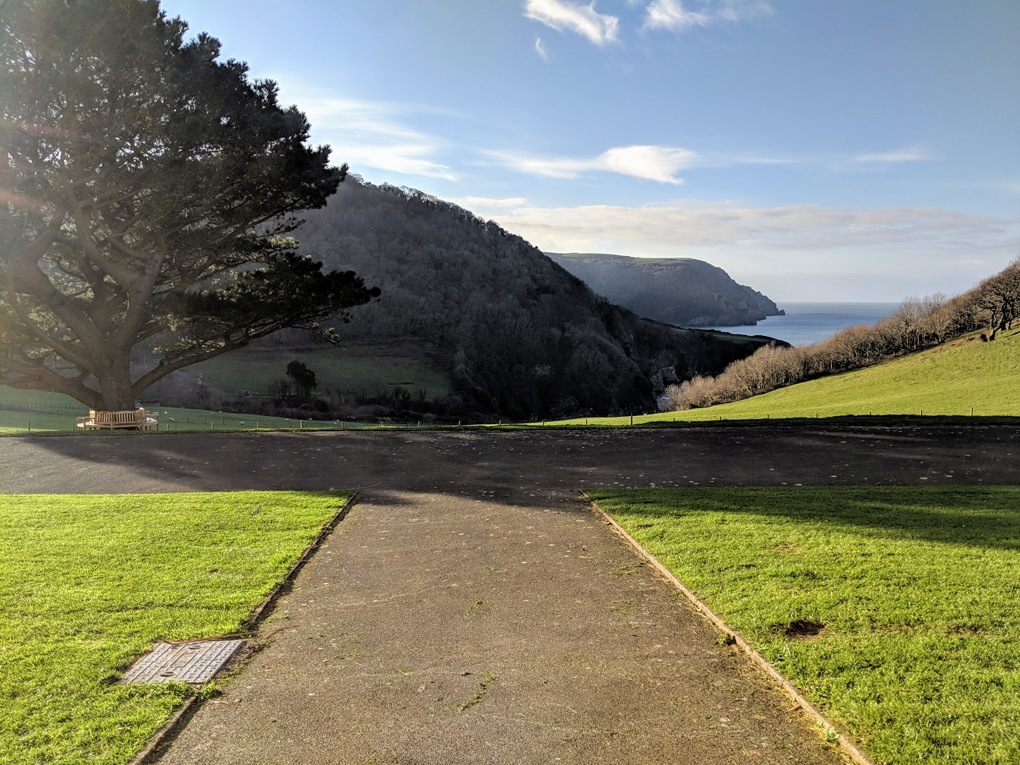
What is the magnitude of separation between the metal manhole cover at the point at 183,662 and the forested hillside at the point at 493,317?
7643cm

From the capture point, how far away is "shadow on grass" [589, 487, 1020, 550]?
809 centimetres

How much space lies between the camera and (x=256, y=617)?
19.4 ft

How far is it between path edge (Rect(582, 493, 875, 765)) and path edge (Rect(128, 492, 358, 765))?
3.86 meters

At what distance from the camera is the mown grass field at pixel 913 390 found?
31406 millimetres

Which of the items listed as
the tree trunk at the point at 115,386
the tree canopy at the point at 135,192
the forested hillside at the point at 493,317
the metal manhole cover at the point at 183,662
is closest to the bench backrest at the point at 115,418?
the tree trunk at the point at 115,386

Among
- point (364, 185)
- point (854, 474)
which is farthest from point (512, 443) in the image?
point (364, 185)

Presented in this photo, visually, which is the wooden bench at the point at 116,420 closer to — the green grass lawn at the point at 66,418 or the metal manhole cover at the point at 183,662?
the green grass lawn at the point at 66,418

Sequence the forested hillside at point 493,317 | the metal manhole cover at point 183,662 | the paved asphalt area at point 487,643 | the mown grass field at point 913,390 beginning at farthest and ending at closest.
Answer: the forested hillside at point 493,317 < the mown grass field at point 913,390 < the metal manhole cover at point 183,662 < the paved asphalt area at point 487,643

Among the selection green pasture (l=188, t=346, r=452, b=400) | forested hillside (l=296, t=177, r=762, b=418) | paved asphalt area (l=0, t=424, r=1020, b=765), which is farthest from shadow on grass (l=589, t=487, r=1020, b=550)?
forested hillside (l=296, t=177, r=762, b=418)

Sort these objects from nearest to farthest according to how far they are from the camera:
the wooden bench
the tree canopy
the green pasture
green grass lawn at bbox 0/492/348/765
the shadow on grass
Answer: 1. green grass lawn at bbox 0/492/348/765
2. the shadow on grass
3. the tree canopy
4. the wooden bench
5. the green pasture

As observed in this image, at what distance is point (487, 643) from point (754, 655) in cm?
202

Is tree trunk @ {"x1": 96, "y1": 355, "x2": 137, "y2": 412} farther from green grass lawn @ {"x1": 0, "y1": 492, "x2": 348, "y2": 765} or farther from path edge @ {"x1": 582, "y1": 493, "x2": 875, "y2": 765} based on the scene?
path edge @ {"x1": 582, "y1": 493, "x2": 875, "y2": 765}

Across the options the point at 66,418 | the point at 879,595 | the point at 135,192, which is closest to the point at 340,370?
the point at 66,418

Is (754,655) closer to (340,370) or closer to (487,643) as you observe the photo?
(487,643)
